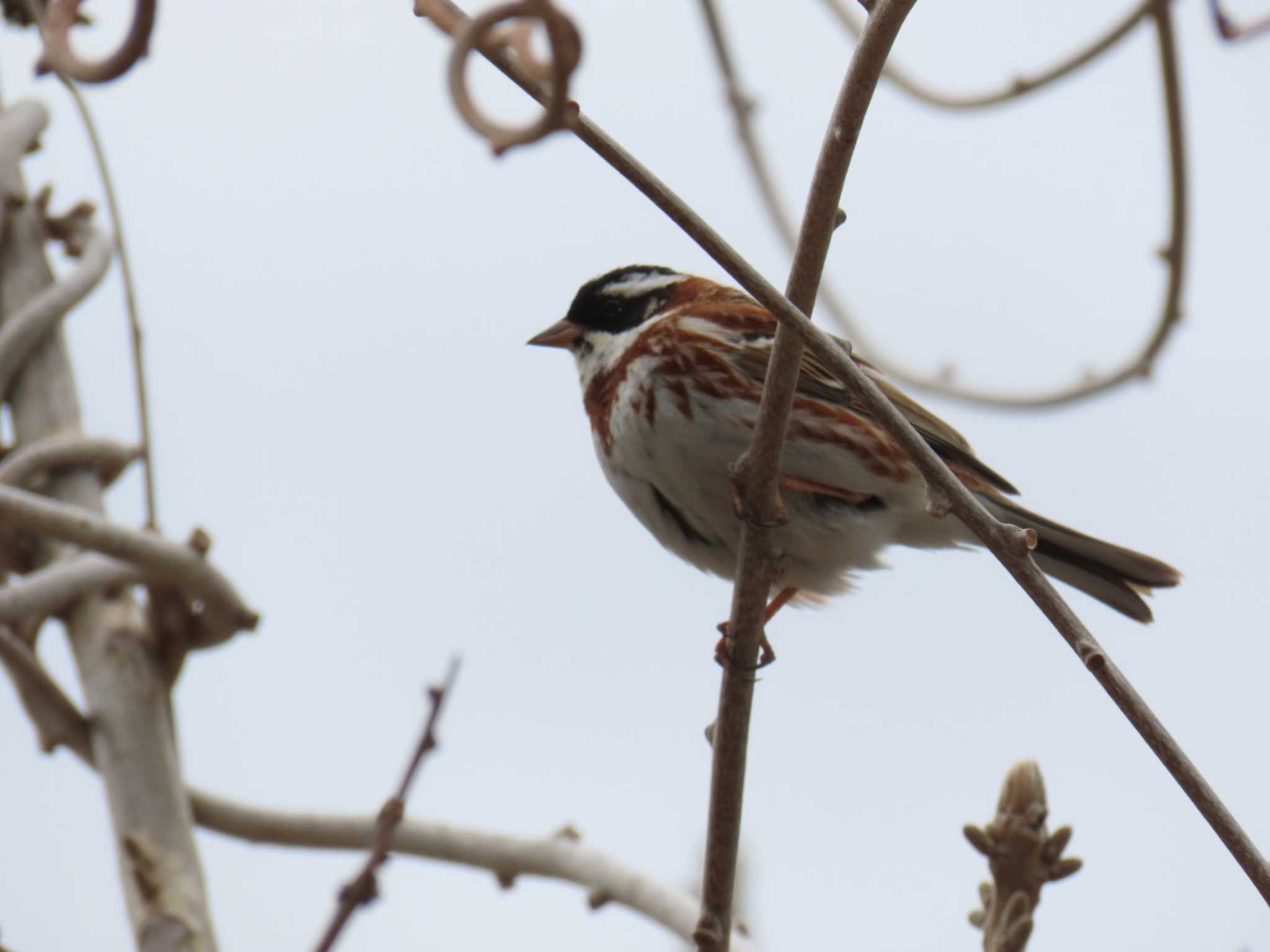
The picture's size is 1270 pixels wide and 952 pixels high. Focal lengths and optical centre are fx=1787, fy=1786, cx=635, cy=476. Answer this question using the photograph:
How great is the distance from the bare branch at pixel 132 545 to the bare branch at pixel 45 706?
17cm

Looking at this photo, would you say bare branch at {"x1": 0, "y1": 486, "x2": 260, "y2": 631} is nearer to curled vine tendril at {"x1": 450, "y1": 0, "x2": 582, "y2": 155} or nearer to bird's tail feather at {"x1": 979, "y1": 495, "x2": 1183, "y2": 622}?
curled vine tendril at {"x1": 450, "y1": 0, "x2": 582, "y2": 155}

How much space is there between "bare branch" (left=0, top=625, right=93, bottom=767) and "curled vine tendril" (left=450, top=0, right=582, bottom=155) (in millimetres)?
1299

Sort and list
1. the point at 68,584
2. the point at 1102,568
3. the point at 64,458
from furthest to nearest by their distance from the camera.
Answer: the point at 1102,568 → the point at 64,458 → the point at 68,584

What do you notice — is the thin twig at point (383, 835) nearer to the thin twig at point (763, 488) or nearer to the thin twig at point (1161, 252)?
the thin twig at point (763, 488)

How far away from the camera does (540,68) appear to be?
5.29 feet

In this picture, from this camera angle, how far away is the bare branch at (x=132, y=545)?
2514 millimetres

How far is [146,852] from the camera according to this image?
230 cm

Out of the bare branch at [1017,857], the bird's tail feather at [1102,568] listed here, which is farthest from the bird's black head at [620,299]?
the bare branch at [1017,857]

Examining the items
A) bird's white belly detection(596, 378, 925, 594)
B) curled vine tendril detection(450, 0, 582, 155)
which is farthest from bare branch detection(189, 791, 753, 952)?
curled vine tendril detection(450, 0, 582, 155)

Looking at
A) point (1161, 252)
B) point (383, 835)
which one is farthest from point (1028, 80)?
point (383, 835)

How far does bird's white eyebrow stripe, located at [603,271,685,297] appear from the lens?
437 centimetres

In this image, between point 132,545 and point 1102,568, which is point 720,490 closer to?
point 1102,568

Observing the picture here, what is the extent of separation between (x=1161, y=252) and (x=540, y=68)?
2.61 metres

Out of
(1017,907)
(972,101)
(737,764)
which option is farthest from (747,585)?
(972,101)
